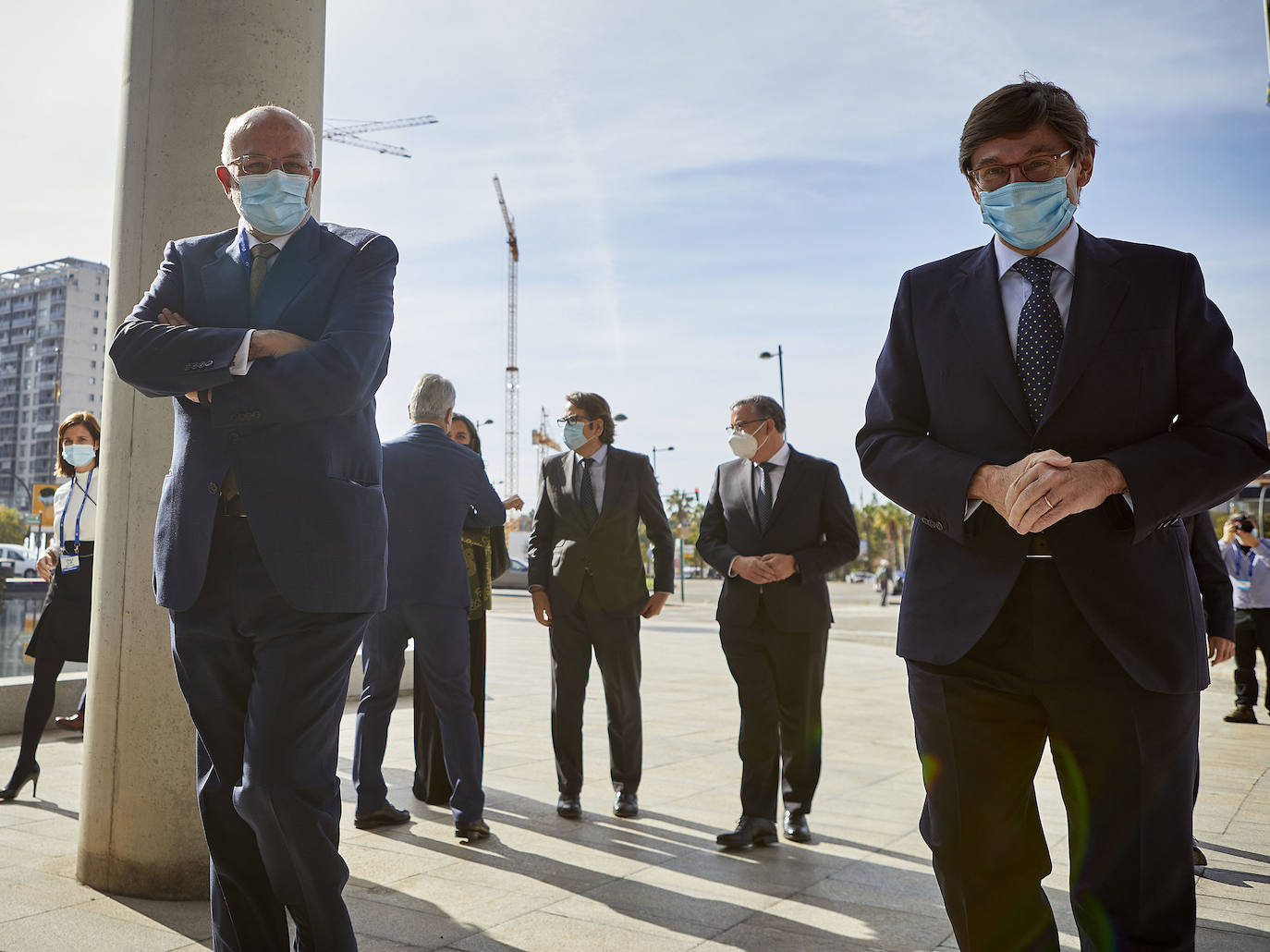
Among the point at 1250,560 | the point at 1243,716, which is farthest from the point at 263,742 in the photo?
the point at 1250,560

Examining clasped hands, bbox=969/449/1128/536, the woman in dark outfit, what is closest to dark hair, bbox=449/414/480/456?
the woman in dark outfit

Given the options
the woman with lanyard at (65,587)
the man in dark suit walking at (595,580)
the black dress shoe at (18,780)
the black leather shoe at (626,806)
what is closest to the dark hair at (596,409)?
the man in dark suit walking at (595,580)

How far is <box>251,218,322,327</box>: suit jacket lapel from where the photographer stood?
9.24 ft

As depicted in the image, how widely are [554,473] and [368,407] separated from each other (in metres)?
3.53

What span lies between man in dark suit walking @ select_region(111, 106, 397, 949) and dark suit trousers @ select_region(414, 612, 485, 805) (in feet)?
10.0

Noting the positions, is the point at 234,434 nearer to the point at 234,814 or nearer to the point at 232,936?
the point at 234,814

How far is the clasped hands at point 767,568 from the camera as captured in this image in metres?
5.37

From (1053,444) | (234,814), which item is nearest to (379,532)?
(234,814)

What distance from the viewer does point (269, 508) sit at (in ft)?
8.54

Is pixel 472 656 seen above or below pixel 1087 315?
below

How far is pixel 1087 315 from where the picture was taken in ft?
7.51

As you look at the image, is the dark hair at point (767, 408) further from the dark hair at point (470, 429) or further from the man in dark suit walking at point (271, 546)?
the man in dark suit walking at point (271, 546)

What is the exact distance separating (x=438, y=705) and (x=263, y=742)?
287cm

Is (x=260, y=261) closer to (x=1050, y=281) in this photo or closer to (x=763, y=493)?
(x=1050, y=281)
